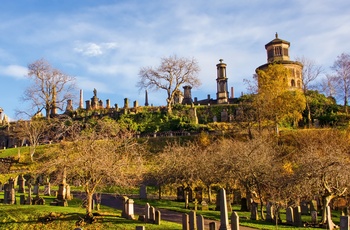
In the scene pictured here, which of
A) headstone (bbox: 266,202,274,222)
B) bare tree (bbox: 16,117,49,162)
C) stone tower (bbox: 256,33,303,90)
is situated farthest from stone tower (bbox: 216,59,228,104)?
headstone (bbox: 266,202,274,222)

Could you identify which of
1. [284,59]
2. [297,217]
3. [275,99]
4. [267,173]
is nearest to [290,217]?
[297,217]

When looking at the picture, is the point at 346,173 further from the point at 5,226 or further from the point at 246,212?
the point at 5,226

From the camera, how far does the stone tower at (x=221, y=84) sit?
226 feet

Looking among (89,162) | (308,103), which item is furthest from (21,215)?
(308,103)

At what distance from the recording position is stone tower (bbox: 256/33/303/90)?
65062 mm

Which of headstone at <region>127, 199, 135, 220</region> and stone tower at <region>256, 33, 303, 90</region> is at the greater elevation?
stone tower at <region>256, 33, 303, 90</region>

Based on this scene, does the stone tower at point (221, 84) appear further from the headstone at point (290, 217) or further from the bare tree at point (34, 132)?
the headstone at point (290, 217)

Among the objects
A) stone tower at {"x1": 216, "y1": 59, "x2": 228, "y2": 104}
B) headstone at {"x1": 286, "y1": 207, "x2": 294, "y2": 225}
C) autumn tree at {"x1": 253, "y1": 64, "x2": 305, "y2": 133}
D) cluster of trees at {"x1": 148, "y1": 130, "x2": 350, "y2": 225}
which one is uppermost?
stone tower at {"x1": 216, "y1": 59, "x2": 228, "y2": 104}

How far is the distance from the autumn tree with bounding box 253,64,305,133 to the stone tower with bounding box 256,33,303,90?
1437 cm

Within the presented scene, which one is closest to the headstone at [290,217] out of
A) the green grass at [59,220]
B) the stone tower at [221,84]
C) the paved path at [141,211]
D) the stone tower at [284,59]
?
the paved path at [141,211]

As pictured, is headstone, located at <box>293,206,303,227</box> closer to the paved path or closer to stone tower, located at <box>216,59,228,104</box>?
the paved path

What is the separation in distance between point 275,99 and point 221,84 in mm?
23030

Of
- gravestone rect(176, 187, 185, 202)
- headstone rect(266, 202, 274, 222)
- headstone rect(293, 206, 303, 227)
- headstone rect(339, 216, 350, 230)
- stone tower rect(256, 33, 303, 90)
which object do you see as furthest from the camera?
stone tower rect(256, 33, 303, 90)

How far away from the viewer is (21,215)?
2158 centimetres
